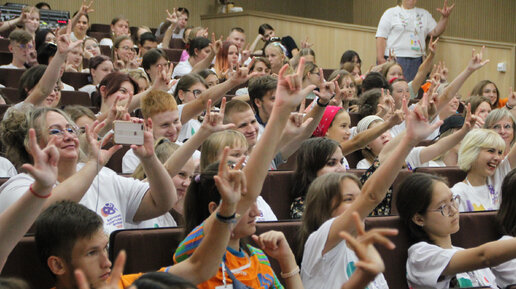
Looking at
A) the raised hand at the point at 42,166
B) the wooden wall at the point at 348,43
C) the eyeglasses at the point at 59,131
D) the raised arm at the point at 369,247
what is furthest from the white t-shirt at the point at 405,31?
the raised arm at the point at 369,247

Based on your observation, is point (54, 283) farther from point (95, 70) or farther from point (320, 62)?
point (320, 62)

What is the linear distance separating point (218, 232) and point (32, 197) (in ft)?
1.41

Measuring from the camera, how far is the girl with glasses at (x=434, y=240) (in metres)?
2.39

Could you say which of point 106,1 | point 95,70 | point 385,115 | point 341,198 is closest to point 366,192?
point 341,198

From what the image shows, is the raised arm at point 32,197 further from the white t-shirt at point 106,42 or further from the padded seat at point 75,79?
the white t-shirt at point 106,42

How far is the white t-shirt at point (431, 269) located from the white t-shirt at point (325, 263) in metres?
0.30

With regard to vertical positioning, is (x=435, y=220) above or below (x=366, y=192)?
below

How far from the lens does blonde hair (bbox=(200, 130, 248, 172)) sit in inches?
103

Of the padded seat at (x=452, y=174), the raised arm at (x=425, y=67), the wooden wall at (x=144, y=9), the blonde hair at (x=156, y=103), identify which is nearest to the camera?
the blonde hair at (x=156, y=103)

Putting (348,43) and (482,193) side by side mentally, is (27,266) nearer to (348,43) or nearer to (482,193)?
(482,193)

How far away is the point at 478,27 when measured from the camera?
8797mm

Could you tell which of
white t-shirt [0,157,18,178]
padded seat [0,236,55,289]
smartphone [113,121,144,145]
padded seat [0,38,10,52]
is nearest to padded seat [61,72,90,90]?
padded seat [0,38,10,52]

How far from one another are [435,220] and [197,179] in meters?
0.84

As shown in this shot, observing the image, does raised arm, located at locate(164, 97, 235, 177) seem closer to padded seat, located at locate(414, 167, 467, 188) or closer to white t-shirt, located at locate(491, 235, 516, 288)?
white t-shirt, located at locate(491, 235, 516, 288)
